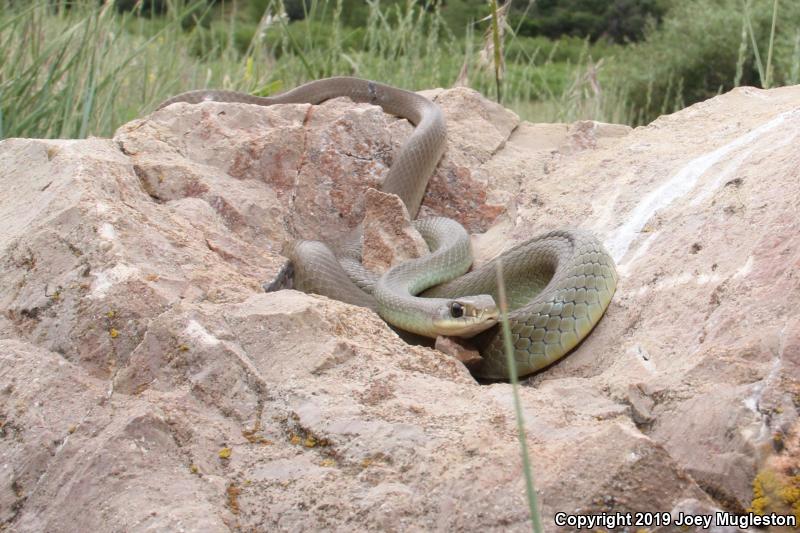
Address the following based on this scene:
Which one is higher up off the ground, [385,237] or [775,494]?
[775,494]

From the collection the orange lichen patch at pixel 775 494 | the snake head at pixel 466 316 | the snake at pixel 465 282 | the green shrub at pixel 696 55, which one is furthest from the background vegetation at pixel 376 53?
the orange lichen patch at pixel 775 494

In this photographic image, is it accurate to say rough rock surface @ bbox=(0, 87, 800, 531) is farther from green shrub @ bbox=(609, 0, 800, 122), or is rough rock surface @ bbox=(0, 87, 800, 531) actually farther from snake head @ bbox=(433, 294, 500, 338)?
green shrub @ bbox=(609, 0, 800, 122)

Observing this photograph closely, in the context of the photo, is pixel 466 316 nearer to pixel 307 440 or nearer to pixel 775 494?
pixel 307 440

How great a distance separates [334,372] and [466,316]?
91cm

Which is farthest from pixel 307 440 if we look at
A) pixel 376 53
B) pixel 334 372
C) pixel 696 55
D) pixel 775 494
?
pixel 696 55

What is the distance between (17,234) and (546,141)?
3.08 m

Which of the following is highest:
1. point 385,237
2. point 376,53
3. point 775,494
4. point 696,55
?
point 775,494

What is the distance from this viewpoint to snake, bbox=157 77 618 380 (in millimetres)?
3311

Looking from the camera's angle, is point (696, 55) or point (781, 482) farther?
point (696, 55)

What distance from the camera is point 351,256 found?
14.3ft

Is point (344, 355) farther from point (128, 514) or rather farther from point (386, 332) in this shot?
point (128, 514)

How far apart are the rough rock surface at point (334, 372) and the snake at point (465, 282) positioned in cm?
11

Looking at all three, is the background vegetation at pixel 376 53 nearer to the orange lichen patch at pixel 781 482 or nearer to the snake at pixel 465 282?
the snake at pixel 465 282

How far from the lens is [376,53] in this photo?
10.2 m
